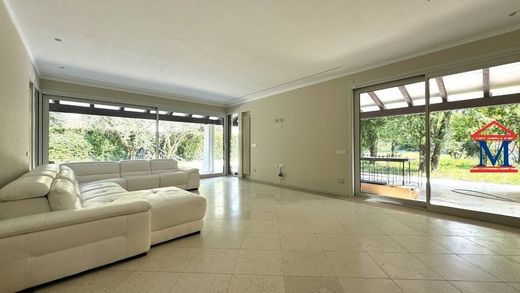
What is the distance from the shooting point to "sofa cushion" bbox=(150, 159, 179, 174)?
552cm

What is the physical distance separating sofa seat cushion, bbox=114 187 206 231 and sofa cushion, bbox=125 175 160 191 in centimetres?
200

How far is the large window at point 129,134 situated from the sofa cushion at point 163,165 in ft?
2.63

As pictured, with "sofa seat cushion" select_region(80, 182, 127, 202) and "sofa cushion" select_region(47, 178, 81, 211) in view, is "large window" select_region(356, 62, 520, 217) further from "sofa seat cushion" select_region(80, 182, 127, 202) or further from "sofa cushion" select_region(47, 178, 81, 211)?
"sofa cushion" select_region(47, 178, 81, 211)

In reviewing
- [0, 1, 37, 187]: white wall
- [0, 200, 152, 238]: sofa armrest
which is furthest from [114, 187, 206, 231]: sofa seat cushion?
[0, 1, 37, 187]: white wall

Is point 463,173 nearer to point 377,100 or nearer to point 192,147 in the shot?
point 377,100

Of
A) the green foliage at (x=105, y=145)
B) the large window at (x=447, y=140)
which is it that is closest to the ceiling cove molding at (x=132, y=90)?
the green foliage at (x=105, y=145)

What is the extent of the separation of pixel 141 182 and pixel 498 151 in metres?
6.76

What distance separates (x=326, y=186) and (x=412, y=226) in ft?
7.11

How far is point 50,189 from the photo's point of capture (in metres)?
1.92

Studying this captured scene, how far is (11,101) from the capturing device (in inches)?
99.0

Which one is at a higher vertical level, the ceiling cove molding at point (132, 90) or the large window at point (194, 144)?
the ceiling cove molding at point (132, 90)

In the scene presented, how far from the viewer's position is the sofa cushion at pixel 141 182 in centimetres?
468

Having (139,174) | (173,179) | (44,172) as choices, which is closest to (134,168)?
(139,174)

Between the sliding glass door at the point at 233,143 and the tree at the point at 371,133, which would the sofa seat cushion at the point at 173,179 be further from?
the tree at the point at 371,133
